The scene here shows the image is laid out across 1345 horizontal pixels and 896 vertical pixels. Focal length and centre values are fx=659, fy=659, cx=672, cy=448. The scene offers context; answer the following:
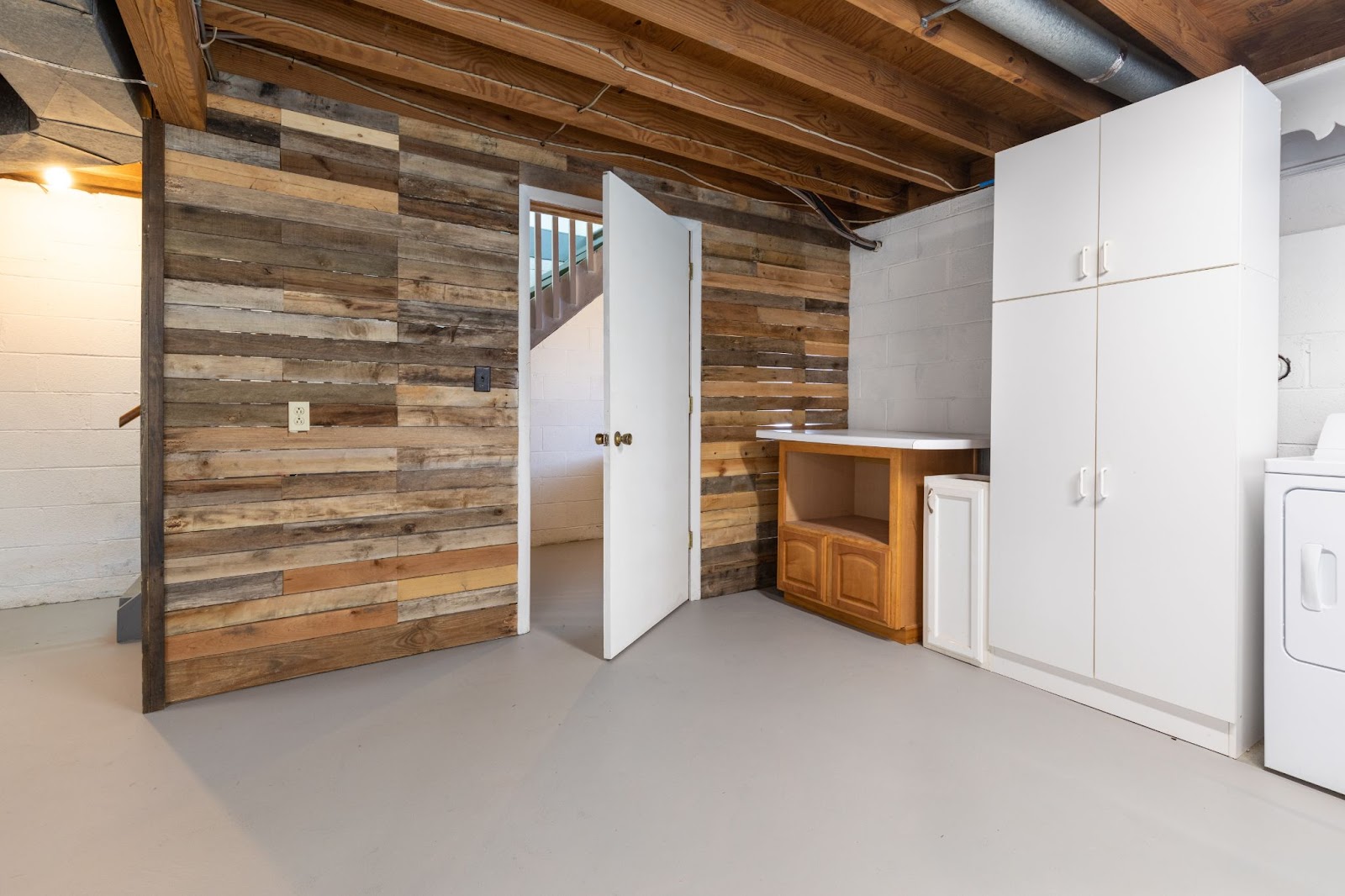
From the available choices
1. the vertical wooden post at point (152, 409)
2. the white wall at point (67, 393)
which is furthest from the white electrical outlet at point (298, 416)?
the white wall at point (67, 393)

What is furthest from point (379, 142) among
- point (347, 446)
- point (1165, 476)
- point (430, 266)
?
point (1165, 476)

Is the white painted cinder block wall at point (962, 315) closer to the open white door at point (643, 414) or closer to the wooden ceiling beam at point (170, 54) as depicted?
the open white door at point (643, 414)

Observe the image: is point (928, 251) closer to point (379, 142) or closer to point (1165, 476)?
point (1165, 476)

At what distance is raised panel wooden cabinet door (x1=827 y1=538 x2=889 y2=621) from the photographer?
297 cm

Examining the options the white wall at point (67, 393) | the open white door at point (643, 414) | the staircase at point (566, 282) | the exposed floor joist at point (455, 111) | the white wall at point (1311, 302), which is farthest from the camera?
the staircase at point (566, 282)

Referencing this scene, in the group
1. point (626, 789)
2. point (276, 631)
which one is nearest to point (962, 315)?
point (626, 789)

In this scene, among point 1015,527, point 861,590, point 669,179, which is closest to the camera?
point 1015,527

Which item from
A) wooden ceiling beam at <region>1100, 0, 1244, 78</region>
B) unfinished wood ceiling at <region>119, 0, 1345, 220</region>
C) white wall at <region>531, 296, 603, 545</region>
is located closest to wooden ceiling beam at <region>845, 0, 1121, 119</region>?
unfinished wood ceiling at <region>119, 0, 1345, 220</region>

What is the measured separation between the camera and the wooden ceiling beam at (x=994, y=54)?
2.01 m

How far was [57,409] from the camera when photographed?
3510mm

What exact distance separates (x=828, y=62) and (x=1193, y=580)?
213 centimetres

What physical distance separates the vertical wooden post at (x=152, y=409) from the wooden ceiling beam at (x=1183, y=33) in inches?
121

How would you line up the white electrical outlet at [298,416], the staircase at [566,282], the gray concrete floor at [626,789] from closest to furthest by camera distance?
the gray concrete floor at [626,789], the white electrical outlet at [298,416], the staircase at [566,282]

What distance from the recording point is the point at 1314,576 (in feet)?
6.03
